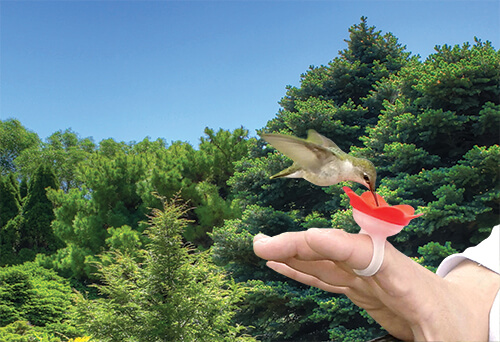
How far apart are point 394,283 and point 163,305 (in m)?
3.35

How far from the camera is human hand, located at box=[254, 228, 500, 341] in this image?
23.0 inches

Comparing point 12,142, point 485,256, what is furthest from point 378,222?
point 12,142

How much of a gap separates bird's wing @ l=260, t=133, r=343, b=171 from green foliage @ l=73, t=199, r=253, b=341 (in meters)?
3.27

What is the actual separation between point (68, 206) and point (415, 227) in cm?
849

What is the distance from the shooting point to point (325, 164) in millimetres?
686

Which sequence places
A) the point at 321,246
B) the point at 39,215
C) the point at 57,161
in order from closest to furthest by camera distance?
1. the point at 321,246
2. the point at 39,215
3. the point at 57,161

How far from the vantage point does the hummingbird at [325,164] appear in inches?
25.9

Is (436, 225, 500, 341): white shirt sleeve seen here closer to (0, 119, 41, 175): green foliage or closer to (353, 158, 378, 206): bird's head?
(353, 158, 378, 206): bird's head

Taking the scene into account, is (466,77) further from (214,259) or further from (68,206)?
(68,206)

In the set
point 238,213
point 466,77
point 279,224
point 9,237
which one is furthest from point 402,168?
point 9,237

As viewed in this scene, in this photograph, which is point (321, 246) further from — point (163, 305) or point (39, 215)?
point (39, 215)

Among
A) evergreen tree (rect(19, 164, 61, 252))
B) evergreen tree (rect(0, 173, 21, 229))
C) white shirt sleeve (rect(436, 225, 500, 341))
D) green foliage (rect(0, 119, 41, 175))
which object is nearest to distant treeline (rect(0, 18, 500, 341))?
white shirt sleeve (rect(436, 225, 500, 341))

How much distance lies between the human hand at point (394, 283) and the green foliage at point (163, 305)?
319cm

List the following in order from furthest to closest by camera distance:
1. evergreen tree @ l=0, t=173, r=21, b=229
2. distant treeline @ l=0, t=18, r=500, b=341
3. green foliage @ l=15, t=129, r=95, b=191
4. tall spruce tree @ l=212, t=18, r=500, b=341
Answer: green foliage @ l=15, t=129, r=95, b=191 → evergreen tree @ l=0, t=173, r=21, b=229 → tall spruce tree @ l=212, t=18, r=500, b=341 → distant treeline @ l=0, t=18, r=500, b=341
